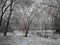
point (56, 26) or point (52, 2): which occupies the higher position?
point (52, 2)

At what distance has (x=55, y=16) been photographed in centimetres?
2816

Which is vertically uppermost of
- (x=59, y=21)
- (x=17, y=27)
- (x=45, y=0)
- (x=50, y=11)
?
(x=45, y=0)

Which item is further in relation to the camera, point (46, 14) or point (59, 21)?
point (59, 21)

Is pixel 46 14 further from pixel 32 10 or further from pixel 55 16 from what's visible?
pixel 32 10

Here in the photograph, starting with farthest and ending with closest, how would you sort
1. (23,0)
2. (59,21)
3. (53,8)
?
(59,21) < (53,8) < (23,0)

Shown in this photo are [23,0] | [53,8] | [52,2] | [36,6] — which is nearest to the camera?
[23,0]

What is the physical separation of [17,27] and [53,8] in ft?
65.9

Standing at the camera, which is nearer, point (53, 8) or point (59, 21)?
point (53, 8)

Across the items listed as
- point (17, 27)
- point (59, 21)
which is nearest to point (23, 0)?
point (59, 21)

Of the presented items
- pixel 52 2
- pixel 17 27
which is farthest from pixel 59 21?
pixel 17 27

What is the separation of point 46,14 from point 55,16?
8.03ft

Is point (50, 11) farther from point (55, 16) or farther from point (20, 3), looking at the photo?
point (20, 3)

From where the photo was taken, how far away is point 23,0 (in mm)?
17312

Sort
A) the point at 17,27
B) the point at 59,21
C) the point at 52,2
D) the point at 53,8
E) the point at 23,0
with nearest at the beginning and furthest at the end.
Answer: the point at 23,0, the point at 52,2, the point at 53,8, the point at 59,21, the point at 17,27
